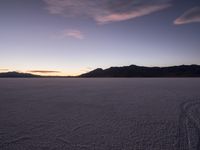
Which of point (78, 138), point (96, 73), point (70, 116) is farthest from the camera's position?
point (96, 73)

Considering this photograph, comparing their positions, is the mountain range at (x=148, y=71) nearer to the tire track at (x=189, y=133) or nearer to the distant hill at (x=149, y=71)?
the distant hill at (x=149, y=71)

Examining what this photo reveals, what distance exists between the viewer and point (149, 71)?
509ft

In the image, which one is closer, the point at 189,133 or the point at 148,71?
the point at 189,133

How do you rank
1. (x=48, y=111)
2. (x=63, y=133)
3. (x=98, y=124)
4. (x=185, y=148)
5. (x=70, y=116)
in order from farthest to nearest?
(x=48, y=111)
(x=70, y=116)
(x=98, y=124)
(x=63, y=133)
(x=185, y=148)

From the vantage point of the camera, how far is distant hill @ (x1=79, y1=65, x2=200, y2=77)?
150 metres

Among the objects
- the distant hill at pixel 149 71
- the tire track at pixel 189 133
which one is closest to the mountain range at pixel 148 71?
the distant hill at pixel 149 71

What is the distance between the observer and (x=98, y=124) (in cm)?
381

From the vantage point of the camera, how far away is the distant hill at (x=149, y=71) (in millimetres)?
149500

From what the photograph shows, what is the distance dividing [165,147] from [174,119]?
5.32 feet

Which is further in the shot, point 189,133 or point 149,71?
point 149,71

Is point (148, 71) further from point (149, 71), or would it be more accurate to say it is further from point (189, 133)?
point (189, 133)

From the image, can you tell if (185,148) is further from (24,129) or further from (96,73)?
(96,73)

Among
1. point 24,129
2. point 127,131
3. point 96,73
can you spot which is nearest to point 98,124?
point 127,131

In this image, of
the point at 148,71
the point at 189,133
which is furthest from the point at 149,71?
the point at 189,133
